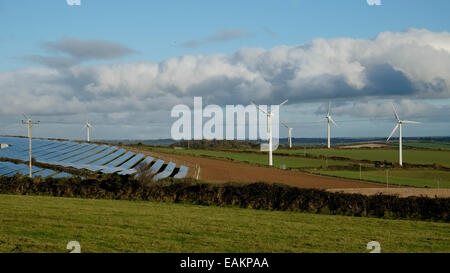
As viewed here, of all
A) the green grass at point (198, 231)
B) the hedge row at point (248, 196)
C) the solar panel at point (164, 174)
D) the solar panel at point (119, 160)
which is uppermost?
the solar panel at point (119, 160)

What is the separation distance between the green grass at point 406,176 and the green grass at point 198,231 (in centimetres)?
3147

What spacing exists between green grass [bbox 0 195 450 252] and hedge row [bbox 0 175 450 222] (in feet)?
8.49

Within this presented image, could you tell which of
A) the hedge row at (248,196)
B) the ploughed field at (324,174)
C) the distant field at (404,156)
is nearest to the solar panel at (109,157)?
the ploughed field at (324,174)

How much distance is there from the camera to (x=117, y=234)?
1213 centimetres

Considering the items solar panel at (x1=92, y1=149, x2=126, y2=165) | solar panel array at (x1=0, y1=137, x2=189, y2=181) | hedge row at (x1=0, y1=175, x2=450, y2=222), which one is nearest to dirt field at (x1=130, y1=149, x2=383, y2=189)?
solar panel array at (x1=0, y1=137, x2=189, y2=181)

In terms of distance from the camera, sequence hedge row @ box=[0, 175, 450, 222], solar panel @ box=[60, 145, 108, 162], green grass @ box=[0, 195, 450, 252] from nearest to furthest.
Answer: green grass @ box=[0, 195, 450, 252], hedge row @ box=[0, 175, 450, 222], solar panel @ box=[60, 145, 108, 162]

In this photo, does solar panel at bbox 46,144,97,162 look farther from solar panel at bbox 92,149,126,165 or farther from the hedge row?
the hedge row

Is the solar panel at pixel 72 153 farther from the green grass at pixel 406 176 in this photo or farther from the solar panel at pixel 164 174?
the green grass at pixel 406 176

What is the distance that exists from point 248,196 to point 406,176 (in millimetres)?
36954

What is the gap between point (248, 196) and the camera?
21.7m

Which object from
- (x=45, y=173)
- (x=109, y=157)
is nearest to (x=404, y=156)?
(x=109, y=157)

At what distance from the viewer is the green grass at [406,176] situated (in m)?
46.8

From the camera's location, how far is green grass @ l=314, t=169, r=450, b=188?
46.8 m
